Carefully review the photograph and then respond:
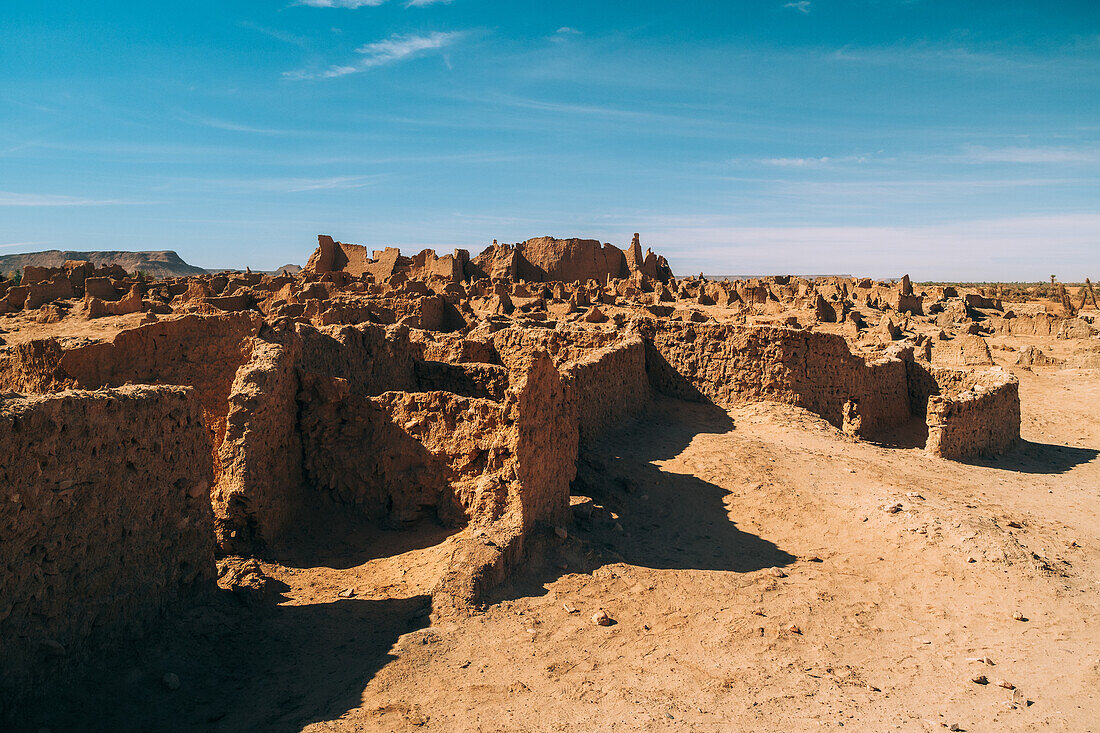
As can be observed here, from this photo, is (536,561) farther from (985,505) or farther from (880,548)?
(985,505)

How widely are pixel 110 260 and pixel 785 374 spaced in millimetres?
118553

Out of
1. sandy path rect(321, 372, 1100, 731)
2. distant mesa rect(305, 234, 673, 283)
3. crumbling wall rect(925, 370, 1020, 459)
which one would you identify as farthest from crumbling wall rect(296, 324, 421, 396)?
A: distant mesa rect(305, 234, 673, 283)

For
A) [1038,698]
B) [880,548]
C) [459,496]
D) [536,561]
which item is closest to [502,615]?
[536,561]

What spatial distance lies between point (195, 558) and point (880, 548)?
696 centimetres

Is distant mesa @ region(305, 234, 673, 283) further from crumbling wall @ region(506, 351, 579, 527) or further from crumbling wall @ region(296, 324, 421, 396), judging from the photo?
crumbling wall @ region(506, 351, 579, 527)

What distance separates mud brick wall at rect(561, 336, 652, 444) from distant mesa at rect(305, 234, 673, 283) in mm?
24256

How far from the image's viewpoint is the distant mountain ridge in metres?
104

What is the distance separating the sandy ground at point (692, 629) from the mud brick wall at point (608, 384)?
1.02 m

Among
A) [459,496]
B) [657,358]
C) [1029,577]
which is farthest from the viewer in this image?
[657,358]

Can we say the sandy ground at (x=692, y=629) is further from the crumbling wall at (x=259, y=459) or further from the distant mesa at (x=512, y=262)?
the distant mesa at (x=512, y=262)

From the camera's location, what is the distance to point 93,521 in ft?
14.5

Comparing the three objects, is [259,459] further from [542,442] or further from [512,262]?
[512,262]

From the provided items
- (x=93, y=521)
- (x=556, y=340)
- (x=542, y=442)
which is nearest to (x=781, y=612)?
(x=542, y=442)

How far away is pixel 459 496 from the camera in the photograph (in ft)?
22.5
